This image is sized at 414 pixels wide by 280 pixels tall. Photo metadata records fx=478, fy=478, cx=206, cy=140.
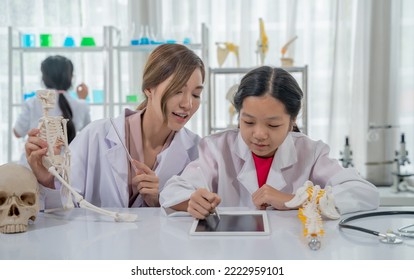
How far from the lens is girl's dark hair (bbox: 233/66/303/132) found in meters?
1.50

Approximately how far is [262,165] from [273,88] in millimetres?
299

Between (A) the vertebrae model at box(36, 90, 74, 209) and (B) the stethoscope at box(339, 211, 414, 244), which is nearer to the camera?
(B) the stethoscope at box(339, 211, 414, 244)

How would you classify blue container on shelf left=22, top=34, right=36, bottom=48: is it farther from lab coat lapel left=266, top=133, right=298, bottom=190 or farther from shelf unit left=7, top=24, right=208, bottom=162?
lab coat lapel left=266, top=133, right=298, bottom=190

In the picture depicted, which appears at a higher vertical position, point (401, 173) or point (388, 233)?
point (388, 233)

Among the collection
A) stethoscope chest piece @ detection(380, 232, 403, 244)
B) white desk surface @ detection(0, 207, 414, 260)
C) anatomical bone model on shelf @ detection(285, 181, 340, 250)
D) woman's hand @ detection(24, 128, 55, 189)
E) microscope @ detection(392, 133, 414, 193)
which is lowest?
microscope @ detection(392, 133, 414, 193)

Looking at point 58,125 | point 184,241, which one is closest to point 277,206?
point 184,241

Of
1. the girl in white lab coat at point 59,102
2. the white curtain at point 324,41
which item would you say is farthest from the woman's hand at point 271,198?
the white curtain at point 324,41

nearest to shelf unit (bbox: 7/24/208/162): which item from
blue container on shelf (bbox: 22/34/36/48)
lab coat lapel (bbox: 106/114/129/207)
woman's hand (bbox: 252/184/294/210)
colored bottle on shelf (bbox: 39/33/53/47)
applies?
blue container on shelf (bbox: 22/34/36/48)

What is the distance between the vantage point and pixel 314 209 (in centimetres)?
112

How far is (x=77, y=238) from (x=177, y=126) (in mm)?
735

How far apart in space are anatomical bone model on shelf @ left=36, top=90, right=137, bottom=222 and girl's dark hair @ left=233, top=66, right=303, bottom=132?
1.76 ft

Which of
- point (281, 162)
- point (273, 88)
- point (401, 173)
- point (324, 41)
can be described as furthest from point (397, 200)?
point (273, 88)

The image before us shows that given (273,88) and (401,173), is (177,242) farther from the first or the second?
(401,173)

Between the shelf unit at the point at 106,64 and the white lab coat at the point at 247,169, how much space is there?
7.50 feet
